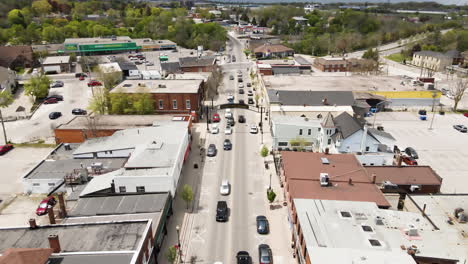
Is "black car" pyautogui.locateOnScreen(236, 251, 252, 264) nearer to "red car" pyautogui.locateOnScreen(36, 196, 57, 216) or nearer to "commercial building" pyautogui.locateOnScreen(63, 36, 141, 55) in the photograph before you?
"red car" pyautogui.locateOnScreen(36, 196, 57, 216)

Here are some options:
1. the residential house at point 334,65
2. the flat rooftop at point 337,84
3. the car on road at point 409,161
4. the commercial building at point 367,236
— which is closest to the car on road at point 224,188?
the commercial building at point 367,236

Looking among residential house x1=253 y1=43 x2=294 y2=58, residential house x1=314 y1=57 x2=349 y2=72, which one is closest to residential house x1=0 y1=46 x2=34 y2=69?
residential house x1=253 y1=43 x2=294 y2=58

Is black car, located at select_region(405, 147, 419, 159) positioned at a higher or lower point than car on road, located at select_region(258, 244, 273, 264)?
higher

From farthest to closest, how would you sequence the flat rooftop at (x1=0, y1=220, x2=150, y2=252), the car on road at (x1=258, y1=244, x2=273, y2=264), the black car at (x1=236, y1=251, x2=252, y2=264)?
1. the black car at (x1=236, y1=251, x2=252, y2=264)
2. the car on road at (x1=258, y1=244, x2=273, y2=264)
3. the flat rooftop at (x1=0, y1=220, x2=150, y2=252)

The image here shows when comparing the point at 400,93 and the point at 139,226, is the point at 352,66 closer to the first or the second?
the point at 400,93

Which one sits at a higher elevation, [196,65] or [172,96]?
[196,65]

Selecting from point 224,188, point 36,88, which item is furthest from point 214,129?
point 36,88

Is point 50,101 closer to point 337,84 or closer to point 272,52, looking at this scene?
point 337,84

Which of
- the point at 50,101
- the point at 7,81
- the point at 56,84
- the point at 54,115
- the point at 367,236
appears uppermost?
the point at 7,81
